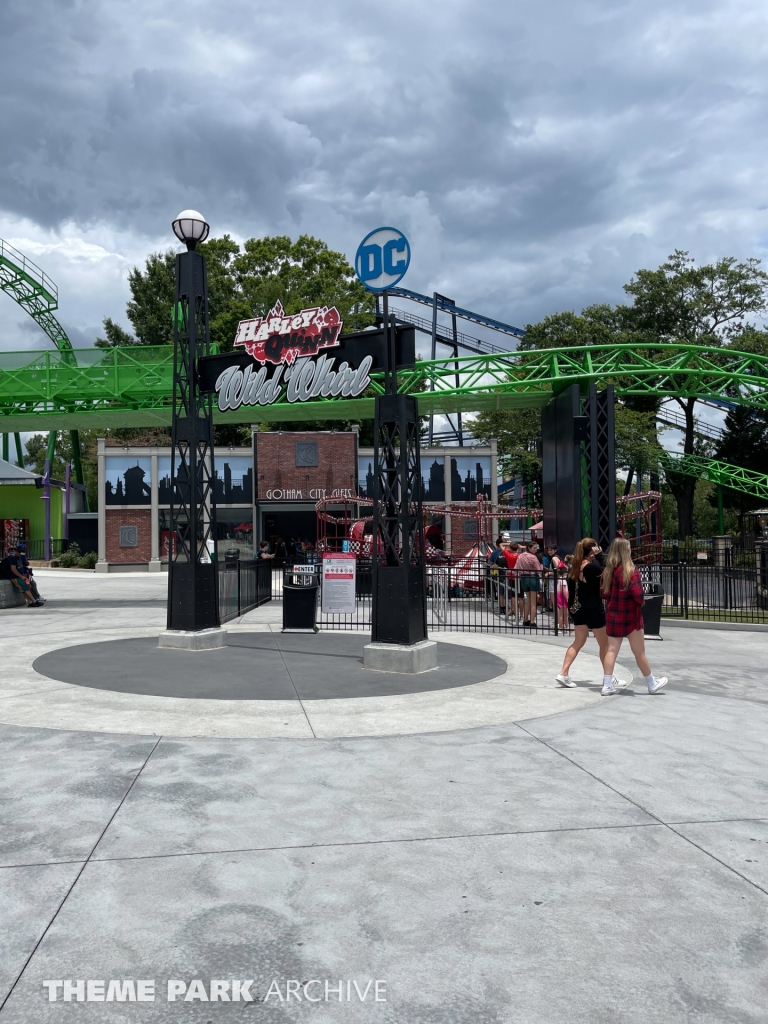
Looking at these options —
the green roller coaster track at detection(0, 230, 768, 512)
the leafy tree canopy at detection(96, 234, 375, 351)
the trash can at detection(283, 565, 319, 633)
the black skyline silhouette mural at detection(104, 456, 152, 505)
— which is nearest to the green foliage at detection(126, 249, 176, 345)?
the leafy tree canopy at detection(96, 234, 375, 351)

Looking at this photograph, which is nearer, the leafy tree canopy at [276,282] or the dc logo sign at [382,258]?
the dc logo sign at [382,258]

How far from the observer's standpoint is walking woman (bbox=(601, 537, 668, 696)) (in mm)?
9008

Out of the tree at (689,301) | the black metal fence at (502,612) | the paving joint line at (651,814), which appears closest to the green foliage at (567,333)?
the tree at (689,301)

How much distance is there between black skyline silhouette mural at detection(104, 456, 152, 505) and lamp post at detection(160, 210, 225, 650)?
31.1 meters

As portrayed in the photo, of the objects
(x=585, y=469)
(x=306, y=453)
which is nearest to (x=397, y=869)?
(x=585, y=469)

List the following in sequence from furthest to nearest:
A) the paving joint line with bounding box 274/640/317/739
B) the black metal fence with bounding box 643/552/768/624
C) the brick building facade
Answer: the brick building facade < the black metal fence with bounding box 643/552/768/624 < the paving joint line with bounding box 274/640/317/739

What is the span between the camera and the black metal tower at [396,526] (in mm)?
10719

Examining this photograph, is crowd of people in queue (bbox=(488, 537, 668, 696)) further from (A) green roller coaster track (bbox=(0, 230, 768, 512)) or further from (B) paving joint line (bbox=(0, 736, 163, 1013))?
(A) green roller coaster track (bbox=(0, 230, 768, 512))

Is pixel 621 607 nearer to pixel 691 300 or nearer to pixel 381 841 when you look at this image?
pixel 381 841

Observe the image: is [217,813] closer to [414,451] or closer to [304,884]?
[304,884]

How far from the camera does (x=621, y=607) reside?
9.04 meters

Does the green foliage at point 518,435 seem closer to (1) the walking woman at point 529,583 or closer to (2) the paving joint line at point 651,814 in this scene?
(1) the walking woman at point 529,583

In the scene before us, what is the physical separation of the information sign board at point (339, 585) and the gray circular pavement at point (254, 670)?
904 mm

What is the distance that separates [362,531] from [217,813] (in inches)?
926
